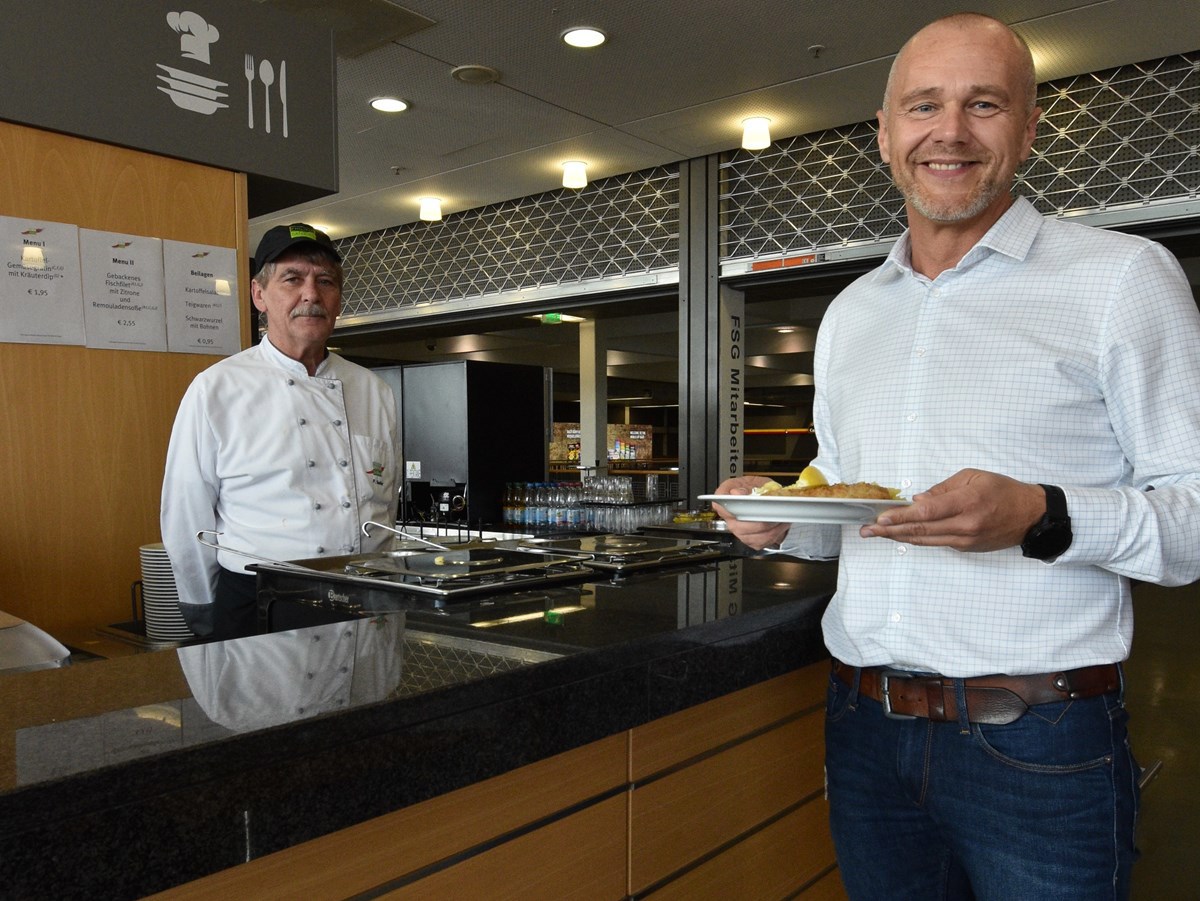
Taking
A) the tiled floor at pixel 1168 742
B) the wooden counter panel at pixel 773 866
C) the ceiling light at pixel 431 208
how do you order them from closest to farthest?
the wooden counter panel at pixel 773 866 < the tiled floor at pixel 1168 742 < the ceiling light at pixel 431 208

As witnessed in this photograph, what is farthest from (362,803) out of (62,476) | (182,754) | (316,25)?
(316,25)

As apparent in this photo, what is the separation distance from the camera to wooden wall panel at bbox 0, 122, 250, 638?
A: 235 centimetres

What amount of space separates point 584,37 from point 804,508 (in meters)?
3.03

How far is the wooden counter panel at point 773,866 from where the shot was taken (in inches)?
66.9

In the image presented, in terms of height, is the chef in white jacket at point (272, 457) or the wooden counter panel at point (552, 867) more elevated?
the chef in white jacket at point (272, 457)

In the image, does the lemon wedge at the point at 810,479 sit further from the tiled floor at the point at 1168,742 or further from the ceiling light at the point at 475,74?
the ceiling light at the point at 475,74

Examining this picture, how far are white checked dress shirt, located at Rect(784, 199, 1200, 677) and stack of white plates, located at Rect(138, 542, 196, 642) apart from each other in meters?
1.63

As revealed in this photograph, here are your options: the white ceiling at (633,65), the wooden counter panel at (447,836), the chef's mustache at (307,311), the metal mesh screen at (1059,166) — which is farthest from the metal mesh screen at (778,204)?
the wooden counter panel at (447,836)

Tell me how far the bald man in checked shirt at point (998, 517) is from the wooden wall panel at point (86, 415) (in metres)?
1.86

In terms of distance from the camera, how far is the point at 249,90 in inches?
105

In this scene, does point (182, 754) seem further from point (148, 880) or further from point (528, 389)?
point (528, 389)

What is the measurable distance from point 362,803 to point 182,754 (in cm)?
24

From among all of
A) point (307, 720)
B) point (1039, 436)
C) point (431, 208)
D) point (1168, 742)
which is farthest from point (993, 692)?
point (431, 208)

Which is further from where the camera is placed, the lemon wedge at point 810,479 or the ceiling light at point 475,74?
the ceiling light at point 475,74
